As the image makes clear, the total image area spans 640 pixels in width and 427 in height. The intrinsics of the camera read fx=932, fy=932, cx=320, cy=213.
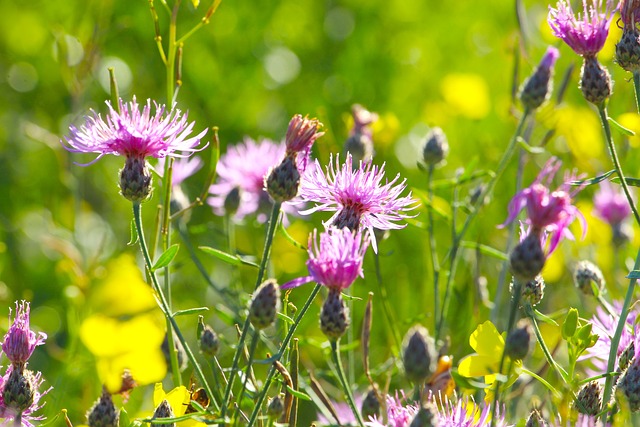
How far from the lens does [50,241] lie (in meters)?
2.25

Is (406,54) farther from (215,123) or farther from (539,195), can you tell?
(539,195)

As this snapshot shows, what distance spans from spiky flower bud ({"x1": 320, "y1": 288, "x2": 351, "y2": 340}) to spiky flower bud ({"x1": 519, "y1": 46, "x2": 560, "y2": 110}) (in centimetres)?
71

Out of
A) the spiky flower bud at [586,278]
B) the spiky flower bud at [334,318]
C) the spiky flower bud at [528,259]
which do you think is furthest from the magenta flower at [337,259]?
the spiky flower bud at [586,278]

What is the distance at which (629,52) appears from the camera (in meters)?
1.26

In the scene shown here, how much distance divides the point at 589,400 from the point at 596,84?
43 centimetres

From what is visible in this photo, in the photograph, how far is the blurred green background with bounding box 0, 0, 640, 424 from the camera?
2723 mm

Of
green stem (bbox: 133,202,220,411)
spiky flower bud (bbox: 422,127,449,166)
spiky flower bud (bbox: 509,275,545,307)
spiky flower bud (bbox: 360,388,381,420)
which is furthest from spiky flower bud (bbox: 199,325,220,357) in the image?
spiky flower bud (bbox: 422,127,449,166)

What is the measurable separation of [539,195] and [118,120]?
0.61 metres

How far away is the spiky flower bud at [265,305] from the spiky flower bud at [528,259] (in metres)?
0.27

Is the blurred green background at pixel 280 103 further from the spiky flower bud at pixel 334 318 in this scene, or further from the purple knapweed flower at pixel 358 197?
the spiky flower bud at pixel 334 318

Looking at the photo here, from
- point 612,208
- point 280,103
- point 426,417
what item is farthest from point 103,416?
point 280,103

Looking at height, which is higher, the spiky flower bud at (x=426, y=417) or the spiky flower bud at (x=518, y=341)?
the spiky flower bud at (x=518, y=341)

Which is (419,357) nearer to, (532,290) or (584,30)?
(532,290)

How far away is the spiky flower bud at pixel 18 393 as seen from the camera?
116 cm
